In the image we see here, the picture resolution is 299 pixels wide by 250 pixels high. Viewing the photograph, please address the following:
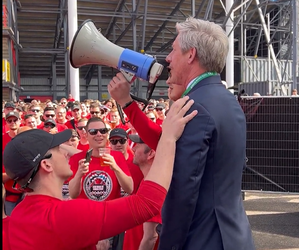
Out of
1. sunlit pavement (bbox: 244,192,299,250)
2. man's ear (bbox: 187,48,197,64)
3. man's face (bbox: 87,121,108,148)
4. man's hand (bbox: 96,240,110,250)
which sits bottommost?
sunlit pavement (bbox: 244,192,299,250)

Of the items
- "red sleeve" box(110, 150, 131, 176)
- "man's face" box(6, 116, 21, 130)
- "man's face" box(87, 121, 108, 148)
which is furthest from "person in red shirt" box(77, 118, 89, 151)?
"red sleeve" box(110, 150, 131, 176)

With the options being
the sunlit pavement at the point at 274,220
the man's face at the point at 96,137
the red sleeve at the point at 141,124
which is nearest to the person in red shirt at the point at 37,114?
the man's face at the point at 96,137

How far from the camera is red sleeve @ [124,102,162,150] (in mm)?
2199

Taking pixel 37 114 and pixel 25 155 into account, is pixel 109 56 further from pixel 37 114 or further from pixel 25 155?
pixel 37 114

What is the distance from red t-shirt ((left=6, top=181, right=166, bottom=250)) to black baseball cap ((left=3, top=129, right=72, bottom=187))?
23cm

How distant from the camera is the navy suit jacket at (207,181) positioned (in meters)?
1.57

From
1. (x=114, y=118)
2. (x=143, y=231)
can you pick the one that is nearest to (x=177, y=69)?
(x=143, y=231)

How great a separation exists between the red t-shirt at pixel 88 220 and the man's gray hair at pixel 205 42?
0.59 m

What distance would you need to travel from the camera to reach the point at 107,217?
1.57 metres

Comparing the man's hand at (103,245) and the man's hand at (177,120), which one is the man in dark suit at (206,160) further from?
the man's hand at (103,245)

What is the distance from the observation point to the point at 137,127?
2219mm

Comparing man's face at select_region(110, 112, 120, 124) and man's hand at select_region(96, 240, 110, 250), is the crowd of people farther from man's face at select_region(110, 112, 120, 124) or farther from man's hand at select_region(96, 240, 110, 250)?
man's face at select_region(110, 112, 120, 124)

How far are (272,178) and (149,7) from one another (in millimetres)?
18657

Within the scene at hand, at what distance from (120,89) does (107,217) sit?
0.76 m
